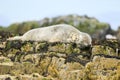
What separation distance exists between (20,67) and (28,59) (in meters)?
0.82

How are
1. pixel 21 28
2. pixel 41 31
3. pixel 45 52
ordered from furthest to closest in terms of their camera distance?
pixel 21 28, pixel 41 31, pixel 45 52

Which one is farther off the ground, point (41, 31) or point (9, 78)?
point (41, 31)

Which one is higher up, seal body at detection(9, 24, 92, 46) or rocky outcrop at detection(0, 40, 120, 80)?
seal body at detection(9, 24, 92, 46)

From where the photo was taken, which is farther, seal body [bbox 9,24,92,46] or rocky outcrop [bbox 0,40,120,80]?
seal body [bbox 9,24,92,46]

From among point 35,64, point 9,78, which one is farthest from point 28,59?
point 9,78

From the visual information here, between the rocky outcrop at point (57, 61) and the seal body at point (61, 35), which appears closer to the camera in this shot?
the rocky outcrop at point (57, 61)

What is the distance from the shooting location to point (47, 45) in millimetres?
21406


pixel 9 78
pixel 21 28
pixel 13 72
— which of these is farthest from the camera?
pixel 21 28

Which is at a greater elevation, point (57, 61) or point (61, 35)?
point (61, 35)

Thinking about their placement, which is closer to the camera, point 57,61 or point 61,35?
point 57,61

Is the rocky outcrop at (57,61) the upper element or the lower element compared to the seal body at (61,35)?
lower

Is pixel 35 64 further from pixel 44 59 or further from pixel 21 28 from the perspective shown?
pixel 21 28

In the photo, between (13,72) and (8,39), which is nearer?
(13,72)

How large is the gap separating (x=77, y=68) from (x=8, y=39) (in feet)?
21.7
